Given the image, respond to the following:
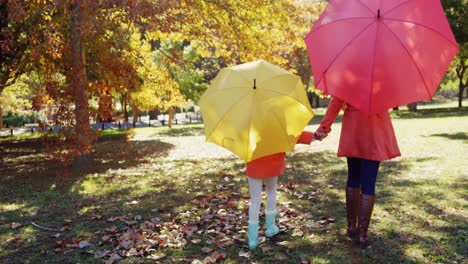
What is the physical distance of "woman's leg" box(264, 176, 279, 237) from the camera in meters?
4.73

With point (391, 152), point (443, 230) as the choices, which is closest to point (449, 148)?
point (443, 230)

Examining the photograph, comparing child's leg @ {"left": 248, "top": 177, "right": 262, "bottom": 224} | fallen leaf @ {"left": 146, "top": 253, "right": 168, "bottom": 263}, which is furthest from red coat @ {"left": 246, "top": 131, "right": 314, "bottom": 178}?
fallen leaf @ {"left": 146, "top": 253, "right": 168, "bottom": 263}

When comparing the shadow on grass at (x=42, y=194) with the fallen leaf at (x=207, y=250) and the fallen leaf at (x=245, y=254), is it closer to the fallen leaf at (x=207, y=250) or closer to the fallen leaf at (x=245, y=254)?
the fallen leaf at (x=207, y=250)

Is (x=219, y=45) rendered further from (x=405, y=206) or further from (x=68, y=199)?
(x=405, y=206)

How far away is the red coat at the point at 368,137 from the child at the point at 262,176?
1.13 feet

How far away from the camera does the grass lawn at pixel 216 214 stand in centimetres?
451

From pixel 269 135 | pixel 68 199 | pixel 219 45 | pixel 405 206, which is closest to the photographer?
pixel 269 135

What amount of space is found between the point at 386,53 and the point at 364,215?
5.55ft

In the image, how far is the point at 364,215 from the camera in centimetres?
441

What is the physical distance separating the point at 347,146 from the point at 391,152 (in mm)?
444

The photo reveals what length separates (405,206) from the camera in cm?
592

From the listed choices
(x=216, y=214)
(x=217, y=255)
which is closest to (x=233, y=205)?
(x=216, y=214)

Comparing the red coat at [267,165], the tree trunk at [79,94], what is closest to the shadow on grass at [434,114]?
the tree trunk at [79,94]

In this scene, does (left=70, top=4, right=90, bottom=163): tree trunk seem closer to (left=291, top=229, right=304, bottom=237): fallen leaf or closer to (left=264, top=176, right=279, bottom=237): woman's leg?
(left=264, top=176, right=279, bottom=237): woman's leg
